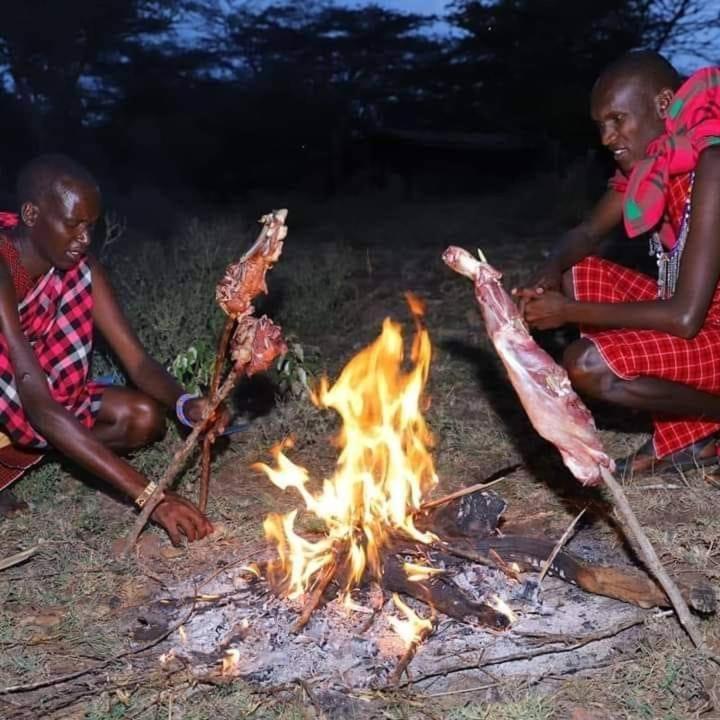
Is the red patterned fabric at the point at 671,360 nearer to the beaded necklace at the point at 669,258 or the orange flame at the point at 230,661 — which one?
the beaded necklace at the point at 669,258

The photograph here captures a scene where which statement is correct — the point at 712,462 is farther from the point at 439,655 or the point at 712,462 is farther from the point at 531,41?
the point at 531,41

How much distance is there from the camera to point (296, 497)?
4.25 metres

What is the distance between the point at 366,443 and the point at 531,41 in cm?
1875

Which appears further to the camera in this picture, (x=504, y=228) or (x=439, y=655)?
(x=504, y=228)

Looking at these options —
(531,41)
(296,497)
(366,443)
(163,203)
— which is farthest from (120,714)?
(531,41)

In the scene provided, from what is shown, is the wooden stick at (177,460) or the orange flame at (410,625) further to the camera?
the wooden stick at (177,460)

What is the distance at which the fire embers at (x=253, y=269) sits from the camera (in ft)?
10.3

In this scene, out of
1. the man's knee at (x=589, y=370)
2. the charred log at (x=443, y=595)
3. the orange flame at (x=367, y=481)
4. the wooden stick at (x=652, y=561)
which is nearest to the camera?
the wooden stick at (x=652, y=561)

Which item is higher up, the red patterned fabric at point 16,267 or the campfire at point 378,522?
the red patterned fabric at point 16,267

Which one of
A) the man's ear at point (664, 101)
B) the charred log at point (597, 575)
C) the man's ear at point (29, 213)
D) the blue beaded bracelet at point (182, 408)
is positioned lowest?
the charred log at point (597, 575)

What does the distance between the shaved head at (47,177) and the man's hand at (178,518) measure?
1.22 m

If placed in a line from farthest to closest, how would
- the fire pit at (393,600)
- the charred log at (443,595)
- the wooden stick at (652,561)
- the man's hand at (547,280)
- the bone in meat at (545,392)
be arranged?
the man's hand at (547,280), the charred log at (443,595), the fire pit at (393,600), the bone in meat at (545,392), the wooden stick at (652,561)

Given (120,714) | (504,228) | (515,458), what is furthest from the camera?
(504,228)

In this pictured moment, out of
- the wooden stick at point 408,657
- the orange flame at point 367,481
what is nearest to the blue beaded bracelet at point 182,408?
the orange flame at point 367,481
